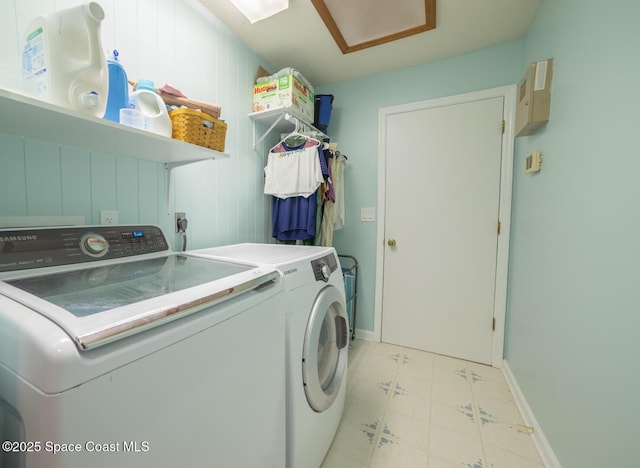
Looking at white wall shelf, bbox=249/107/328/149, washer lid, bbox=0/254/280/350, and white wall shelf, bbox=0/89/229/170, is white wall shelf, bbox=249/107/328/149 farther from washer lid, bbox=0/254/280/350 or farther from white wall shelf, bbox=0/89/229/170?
washer lid, bbox=0/254/280/350

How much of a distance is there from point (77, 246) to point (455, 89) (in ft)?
8.54

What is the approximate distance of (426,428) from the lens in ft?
4.80

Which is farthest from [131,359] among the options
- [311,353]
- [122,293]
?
[311,353]

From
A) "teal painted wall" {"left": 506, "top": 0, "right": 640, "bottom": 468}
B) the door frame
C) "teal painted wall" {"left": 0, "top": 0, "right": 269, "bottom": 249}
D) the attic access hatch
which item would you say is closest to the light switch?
"teal painted wall" {"left": 506, "top": 0, "right": 640, "bottom": 468}

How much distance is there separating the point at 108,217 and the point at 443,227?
2245mm

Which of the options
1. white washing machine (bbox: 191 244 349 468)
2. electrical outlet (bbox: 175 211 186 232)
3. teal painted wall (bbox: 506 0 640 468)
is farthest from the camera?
electrical outlet (bbox: 175 211 186 232)

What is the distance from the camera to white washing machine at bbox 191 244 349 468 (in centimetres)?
93

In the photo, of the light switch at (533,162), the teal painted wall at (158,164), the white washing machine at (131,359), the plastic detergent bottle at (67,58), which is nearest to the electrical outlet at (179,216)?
the teal painted wall at (158,164)

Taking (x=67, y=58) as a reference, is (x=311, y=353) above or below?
below

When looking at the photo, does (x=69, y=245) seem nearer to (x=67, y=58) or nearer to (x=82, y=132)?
(x=82, y=132)

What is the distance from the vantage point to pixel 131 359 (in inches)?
17.6

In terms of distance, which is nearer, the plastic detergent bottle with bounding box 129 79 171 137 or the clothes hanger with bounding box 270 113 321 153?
the plastic detergent bottle with bounding box 129 79 171 137

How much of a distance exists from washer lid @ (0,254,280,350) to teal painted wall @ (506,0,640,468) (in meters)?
1.15

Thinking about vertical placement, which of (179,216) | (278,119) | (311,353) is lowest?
(311,353)
